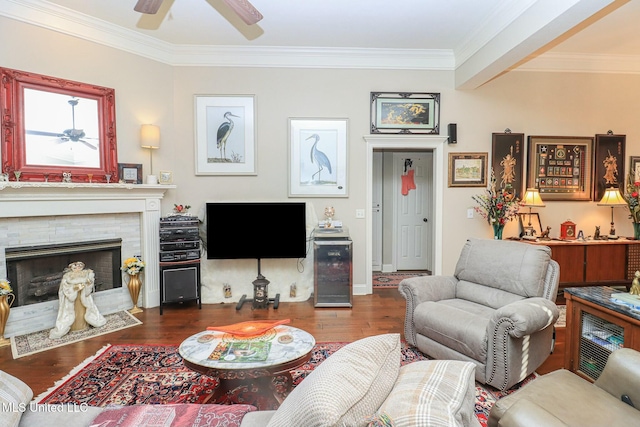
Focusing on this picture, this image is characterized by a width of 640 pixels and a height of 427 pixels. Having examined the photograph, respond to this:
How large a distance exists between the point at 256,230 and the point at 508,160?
3.41 meters

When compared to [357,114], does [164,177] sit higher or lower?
lower

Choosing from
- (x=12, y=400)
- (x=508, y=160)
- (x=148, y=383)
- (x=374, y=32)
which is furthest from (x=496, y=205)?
(x=12, y=400)

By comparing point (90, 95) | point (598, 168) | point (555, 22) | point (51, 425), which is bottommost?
point (51, 425)

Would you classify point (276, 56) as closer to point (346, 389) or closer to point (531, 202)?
point (531, 202)

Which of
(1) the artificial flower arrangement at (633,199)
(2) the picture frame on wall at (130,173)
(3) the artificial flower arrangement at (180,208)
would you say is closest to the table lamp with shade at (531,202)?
(1) the artificial flower arrangement at (633,199)

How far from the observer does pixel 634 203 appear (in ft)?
13.6

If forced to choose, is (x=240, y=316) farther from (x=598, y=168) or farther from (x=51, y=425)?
(x=598, y=168)

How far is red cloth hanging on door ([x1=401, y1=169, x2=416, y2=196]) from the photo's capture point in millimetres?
5820

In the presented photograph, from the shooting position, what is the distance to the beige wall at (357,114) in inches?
160

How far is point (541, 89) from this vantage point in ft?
14.2

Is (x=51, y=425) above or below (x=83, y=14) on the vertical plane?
below

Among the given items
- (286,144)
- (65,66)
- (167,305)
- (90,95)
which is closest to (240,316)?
(167,305)

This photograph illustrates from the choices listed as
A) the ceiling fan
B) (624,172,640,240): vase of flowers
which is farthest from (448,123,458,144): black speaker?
the ceiling fan

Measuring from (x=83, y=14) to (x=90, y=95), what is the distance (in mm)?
780
